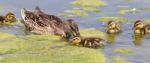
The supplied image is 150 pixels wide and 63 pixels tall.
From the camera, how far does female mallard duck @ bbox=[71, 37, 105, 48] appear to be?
996 centimetres

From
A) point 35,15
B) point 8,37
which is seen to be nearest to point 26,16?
point 35,15

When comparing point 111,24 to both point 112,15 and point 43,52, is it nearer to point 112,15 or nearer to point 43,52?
point 112,15

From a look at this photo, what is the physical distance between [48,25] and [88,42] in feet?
4.47

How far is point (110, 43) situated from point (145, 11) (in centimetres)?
272

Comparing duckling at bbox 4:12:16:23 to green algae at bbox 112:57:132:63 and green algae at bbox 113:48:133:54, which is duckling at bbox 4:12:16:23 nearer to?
green algae at bbox 113:48:133:54

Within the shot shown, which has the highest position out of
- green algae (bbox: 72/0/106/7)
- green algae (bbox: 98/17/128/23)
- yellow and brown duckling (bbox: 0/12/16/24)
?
green algae (bbox: 72/0/106/7)

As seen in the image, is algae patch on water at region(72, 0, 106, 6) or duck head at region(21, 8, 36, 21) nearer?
duck head at region(21, 8, 36, 21)

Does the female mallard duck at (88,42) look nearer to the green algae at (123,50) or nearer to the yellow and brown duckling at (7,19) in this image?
the green algae at (123,50)

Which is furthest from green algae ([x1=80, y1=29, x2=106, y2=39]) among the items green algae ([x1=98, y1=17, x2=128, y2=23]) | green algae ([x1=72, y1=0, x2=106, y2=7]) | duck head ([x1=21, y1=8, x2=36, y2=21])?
green algae ([x1=72, y1=0, x2=106, y2=7])

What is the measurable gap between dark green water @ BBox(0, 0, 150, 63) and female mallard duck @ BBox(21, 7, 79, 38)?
0.27 m

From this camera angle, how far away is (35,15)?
37.3 feet

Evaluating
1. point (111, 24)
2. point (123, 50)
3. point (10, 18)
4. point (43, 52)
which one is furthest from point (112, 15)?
point (43, 52)

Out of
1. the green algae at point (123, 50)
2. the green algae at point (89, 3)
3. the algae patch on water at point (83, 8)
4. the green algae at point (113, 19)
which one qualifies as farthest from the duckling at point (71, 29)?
the green algae at point (89, 3)

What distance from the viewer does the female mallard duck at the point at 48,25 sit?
35.2ft
